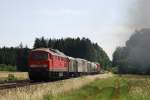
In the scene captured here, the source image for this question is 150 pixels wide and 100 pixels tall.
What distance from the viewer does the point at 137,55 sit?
10281cm

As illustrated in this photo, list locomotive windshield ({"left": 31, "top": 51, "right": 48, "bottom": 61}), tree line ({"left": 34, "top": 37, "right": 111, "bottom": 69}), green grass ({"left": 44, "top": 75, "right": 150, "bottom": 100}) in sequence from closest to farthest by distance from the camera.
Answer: green grass ({"left": 44, "top": 75, "right": 150, "bottom": 100}), locomotive windshield ({"left": 31, "top": 51, "right": 48, "bottom": 61}), tree line ({"left": 34, "top": 37, "right": 111, "bottom": 69})

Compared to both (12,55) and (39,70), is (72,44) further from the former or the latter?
(39,70)

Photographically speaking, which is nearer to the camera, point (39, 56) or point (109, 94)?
point (109, 94)

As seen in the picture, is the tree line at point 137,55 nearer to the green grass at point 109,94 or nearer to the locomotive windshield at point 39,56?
the locomotive windshield at point 39,56

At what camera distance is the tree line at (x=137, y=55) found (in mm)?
100625

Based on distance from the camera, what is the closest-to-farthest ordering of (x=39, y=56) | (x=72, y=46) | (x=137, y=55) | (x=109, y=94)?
1. (x=109, y=94)
2. (x=39, y=56)
3. (x=137, y=55)
4. (x=72, y=46)

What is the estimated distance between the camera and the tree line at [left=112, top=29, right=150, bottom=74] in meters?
101

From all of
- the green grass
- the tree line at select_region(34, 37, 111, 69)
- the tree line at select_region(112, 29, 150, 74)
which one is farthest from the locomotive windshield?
the tree line at select_region(34, 37, 111, 69)

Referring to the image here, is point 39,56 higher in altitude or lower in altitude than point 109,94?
higher

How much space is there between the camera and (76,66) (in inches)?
2963

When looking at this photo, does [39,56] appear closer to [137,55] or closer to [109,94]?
[109,94]

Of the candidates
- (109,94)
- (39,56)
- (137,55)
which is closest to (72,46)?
(137,55)

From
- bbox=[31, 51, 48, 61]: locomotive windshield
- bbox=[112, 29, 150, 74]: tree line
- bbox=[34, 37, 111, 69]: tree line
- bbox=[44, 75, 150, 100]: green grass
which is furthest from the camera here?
bbox=[34, 37, 111, 69]: tree line

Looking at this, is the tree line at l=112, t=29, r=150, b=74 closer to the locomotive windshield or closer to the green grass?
the locomotive windshield
